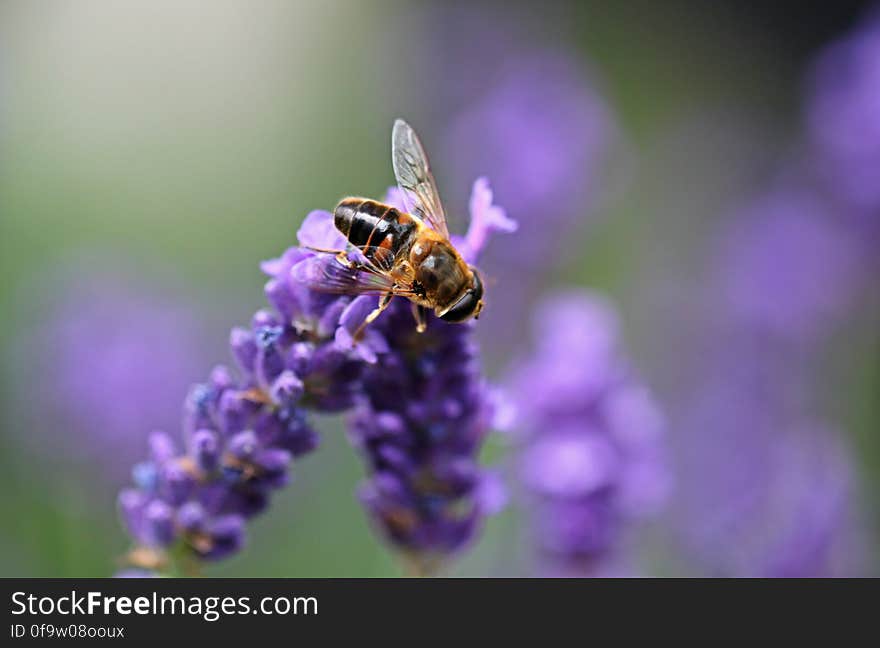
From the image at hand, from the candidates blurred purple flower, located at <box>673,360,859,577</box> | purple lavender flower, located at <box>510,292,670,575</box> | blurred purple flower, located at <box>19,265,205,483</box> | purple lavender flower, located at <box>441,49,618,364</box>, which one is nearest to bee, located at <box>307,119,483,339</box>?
purple lavender flower, located at <box>510,292,670,575</box>

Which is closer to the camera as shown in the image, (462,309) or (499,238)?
(462,309)

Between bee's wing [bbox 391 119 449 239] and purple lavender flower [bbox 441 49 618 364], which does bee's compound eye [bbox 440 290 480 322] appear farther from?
purple lavender flower [bbox 441 49 618 364]

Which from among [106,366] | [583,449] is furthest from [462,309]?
[106,366]

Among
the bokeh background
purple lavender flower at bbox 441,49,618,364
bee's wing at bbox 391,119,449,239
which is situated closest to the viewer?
bee's wing at bbox 391,119,449,239

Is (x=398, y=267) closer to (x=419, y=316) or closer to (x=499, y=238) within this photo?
(x=419, y=316)

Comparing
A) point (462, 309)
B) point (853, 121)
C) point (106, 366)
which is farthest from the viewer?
point (853, 121)

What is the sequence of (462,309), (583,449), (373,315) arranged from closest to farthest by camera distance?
(373,315)
(462,309)
(583,449)

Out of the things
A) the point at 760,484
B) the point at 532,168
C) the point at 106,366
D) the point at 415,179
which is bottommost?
the point at 415,179

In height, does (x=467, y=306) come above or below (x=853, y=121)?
below
